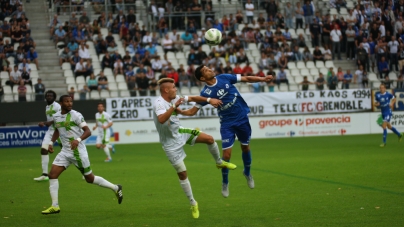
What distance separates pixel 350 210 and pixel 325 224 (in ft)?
4.13

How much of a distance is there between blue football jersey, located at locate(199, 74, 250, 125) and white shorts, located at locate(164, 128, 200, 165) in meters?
1.15

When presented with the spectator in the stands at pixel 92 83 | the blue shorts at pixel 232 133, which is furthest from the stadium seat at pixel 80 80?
the blue shorts at pixel 232 133

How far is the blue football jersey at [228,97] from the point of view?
38.9 ft

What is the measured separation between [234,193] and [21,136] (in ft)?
60.5

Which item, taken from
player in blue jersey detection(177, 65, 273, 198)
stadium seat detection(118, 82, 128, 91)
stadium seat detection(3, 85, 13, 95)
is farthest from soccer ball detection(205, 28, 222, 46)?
stadium seat detection(118, 82, 128, 91)

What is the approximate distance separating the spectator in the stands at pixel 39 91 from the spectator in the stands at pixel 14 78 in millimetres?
1009

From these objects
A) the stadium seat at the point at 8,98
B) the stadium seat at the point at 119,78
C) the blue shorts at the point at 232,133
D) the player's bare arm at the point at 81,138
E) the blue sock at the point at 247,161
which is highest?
the player's bare arm at the point at 81,138

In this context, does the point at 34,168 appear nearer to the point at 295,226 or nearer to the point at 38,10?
the point at 295,226

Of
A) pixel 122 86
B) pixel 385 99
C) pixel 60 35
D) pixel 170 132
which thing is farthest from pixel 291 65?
pixel 170 132

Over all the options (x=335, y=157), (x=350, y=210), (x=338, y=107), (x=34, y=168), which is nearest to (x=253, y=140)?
(x=338, y=107)

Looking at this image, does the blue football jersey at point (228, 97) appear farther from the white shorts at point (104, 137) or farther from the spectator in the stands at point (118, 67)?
the spectator in the stands at point (118, 67)

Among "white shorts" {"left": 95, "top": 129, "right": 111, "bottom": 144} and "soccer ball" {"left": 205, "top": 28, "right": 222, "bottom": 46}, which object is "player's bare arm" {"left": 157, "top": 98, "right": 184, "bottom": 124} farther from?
"white shorts" {"left": 95, "top": 129, "right": 111, "bottom": 144}

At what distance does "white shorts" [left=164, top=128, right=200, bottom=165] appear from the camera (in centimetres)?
1045

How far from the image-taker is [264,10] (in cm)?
3866
